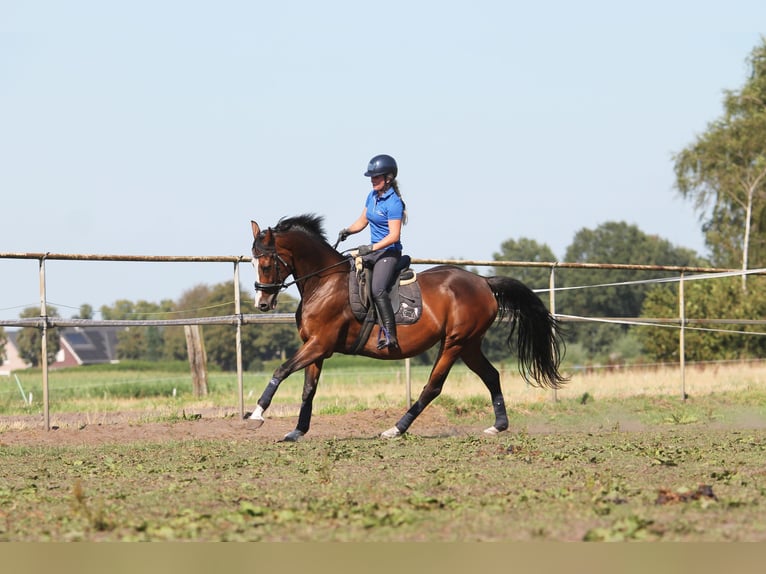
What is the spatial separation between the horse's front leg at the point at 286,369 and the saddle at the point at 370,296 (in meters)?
0.59

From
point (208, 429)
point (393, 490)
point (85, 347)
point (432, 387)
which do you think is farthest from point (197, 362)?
point (85, 347)

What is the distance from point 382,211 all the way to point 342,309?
43.0 inches

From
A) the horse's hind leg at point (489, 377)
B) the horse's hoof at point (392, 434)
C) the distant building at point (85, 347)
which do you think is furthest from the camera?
the distant building at point (85, 347)

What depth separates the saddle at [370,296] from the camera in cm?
1152

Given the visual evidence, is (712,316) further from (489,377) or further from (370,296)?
(370,296)

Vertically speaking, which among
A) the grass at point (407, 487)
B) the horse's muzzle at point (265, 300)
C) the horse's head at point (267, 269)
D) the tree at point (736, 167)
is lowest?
the grass at point (407, 487)

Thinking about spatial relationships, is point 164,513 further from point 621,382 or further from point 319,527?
point 621,382

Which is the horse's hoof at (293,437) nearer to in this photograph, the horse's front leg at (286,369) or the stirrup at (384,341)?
the horse's front leg at (286,369)

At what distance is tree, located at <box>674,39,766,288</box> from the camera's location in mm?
44406

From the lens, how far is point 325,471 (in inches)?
315

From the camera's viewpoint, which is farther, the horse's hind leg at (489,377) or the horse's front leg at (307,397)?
the horse's hind leg at (489,377)

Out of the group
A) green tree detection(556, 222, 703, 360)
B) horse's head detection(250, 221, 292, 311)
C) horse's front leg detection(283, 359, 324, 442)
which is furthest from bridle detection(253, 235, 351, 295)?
green tree detection(556, 222, 703, 360)

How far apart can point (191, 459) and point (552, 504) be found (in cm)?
409

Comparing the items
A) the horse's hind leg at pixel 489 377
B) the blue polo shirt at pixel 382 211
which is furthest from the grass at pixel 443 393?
the blue polo shirt at pixel 382 211
